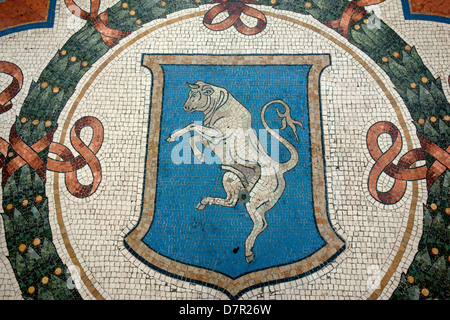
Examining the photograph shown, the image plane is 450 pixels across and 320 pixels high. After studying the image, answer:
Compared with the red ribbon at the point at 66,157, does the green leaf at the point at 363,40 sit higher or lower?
higher

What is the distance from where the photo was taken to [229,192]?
218 inches

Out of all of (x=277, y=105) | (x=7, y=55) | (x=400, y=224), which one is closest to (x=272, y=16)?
(x=277, y=105)

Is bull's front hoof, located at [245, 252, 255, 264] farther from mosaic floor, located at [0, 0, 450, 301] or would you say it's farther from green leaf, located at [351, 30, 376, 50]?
green leaf, located at [351, 30, 376, 50]

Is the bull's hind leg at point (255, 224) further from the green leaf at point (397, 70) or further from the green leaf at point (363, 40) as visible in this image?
the green leaf at point (363, 40)

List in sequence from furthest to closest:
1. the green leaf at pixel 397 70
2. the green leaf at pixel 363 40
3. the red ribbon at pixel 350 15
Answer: the red ribbon at pixel 350 15, the green leaf at pixel 363 40, the green leaf at pixel 397 70

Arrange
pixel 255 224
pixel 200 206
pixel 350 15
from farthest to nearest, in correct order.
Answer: pixel 350 15
pixel 200 206
pixel 255 224

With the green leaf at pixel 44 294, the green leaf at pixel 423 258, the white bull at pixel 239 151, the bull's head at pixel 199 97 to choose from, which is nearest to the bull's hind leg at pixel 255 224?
the white bull at pixel 239 151

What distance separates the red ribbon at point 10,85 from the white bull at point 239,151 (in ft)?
8.68

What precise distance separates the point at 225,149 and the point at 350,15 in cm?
320

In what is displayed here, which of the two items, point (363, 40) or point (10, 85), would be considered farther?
point (363, 40)

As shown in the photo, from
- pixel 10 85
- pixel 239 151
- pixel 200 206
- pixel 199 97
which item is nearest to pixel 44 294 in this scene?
pixel 200 206

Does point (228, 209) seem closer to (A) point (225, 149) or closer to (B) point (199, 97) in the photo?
(A) point (225, 149)

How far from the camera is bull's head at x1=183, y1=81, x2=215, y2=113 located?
597 cm

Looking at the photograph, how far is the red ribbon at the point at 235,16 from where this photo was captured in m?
6.50
